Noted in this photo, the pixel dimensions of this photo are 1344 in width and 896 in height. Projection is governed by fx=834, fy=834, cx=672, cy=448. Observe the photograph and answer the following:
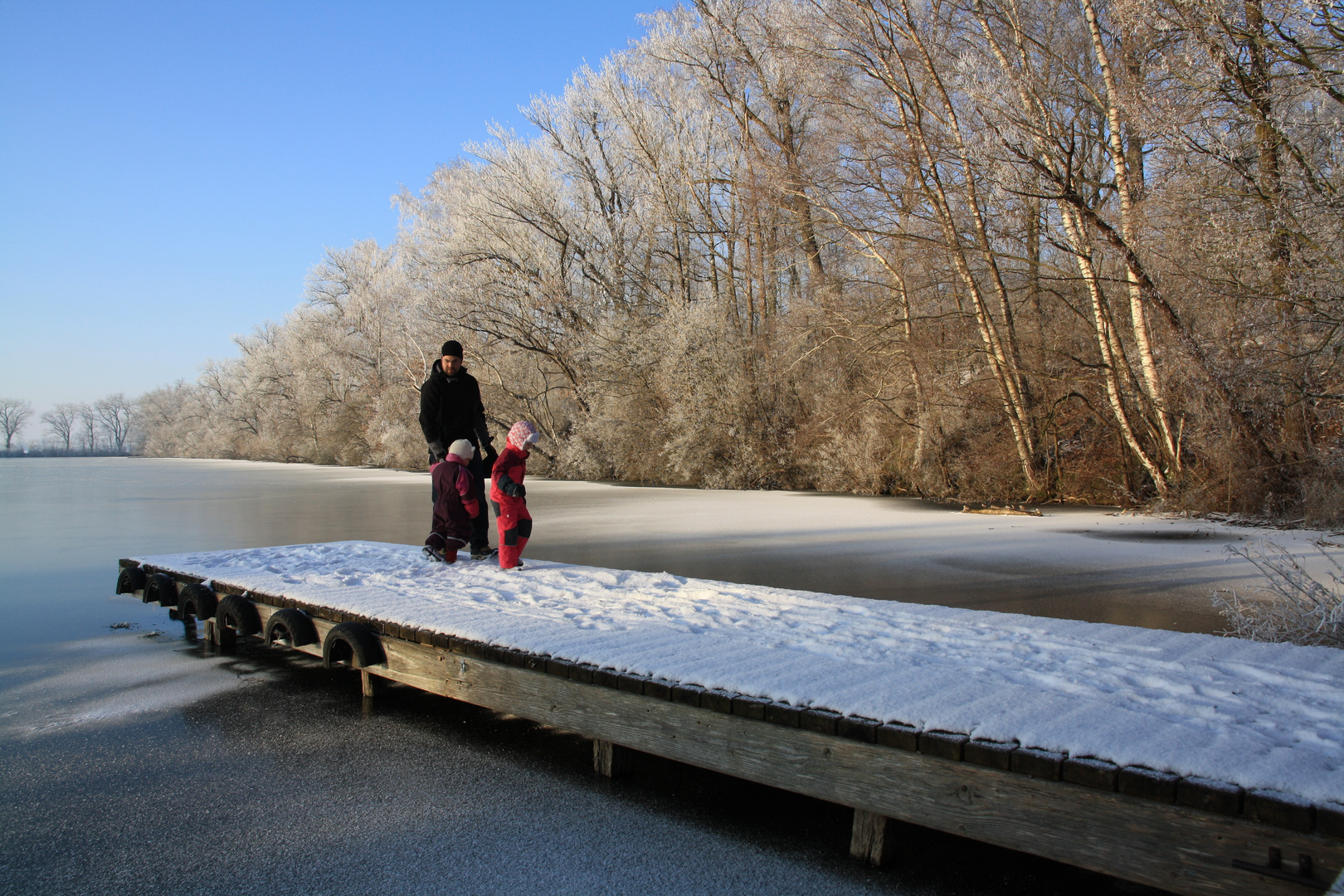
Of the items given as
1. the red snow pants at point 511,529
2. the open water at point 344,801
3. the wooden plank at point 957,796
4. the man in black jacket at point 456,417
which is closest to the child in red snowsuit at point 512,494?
the red snow pants at point 511,529

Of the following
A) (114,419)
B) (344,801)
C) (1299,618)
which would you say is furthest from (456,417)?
(114,419)

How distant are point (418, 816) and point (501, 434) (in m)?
24.8

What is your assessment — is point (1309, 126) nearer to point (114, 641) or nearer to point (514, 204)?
point (114, 641)

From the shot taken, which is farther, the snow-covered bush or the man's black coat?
the man's black coat

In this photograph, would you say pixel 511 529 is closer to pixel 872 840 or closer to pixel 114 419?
pixel 872 840

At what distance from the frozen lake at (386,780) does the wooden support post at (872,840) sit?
0.06m

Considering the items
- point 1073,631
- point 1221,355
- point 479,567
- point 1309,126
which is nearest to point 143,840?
point 479,567

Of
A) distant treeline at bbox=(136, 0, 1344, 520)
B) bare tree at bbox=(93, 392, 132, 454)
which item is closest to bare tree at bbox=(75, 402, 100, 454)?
bare tree at bbox=(93, 392, 132, 454)

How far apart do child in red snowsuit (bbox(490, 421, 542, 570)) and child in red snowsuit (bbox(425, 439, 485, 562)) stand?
16.4 inches

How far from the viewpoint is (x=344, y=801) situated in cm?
344

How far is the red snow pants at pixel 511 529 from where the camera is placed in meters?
6.34

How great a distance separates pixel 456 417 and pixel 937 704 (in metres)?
4.97

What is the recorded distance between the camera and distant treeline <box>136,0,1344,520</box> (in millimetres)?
9047

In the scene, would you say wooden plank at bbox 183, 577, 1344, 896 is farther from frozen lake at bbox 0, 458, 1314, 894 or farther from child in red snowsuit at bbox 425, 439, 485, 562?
child in red snowsuit at bbox 425, 439, 485, 562
